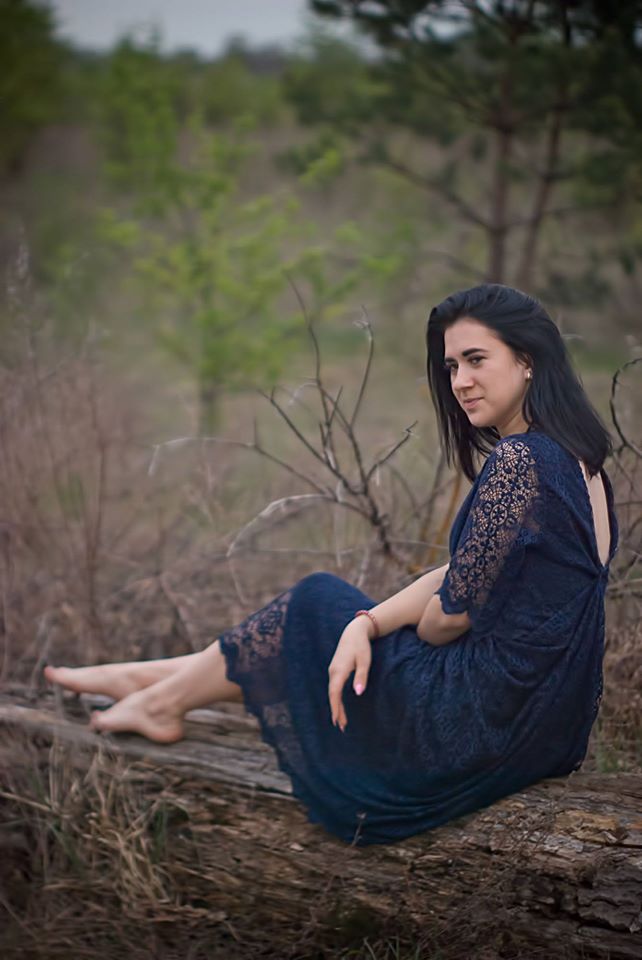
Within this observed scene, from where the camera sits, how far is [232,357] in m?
7.65

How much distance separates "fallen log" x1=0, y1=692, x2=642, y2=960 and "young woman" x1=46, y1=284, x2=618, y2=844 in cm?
10

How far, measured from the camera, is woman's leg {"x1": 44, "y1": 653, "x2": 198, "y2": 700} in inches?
121

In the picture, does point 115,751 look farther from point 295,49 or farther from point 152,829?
point 295,49

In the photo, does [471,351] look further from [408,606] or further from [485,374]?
[408,606]

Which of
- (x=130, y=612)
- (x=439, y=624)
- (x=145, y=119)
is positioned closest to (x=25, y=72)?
(x=145, y=119)

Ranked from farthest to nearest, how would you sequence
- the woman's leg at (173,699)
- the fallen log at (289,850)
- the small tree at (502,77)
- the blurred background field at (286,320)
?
1. the small tree at (502,77)
2. the blurred background field at (286,320)
3. the woman's leg at (173,699)
4. the fallen log at (289,850)

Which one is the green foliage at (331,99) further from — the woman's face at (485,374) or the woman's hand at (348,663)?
the woman's hand at (348,663)

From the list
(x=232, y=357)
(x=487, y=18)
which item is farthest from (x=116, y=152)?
(x=487, y=18)

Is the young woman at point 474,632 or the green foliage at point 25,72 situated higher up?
the green foliage at point 25,72

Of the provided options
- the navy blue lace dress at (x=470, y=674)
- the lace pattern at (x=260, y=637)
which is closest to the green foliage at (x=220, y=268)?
Result: the lace pattern at (x=260, y=637)

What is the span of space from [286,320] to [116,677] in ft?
16.8

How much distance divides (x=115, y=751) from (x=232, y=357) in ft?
16.3

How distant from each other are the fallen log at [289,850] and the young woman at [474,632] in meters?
0.10

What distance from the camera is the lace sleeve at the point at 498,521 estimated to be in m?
2.21
